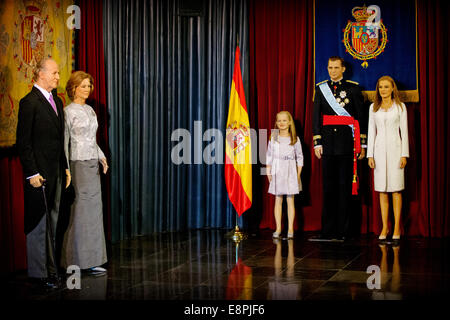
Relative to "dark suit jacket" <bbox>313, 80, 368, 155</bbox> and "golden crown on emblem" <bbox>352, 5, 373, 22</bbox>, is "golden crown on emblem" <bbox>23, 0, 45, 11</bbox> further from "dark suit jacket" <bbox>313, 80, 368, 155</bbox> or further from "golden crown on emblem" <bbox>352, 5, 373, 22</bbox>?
"golden crown on emblem" <bbox>352, 5, 373, 22</bbox>

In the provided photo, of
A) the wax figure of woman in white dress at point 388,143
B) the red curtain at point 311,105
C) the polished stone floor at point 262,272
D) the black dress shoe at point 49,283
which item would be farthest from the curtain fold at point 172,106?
the black dress shoe at point 49,283

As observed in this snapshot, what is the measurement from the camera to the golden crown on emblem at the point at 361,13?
20.8ft

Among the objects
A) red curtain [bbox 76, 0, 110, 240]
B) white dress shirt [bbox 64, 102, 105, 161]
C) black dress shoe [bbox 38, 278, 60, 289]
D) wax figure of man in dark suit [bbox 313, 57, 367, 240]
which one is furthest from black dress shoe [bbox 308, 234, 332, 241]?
black dress shoe [bbox 38, 278, 60, 289]

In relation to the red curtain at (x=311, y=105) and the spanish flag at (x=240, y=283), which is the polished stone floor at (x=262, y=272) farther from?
the red curtain at (x=311, y=105)

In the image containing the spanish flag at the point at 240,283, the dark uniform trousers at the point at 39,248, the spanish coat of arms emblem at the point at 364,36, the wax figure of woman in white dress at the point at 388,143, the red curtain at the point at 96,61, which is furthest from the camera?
the spanish coat of arms emblem at the point at 364,36

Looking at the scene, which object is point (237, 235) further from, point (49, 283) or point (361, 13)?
point (361, 13)

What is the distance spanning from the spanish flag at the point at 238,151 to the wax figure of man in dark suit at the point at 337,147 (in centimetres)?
73

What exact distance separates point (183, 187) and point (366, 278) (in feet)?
10.0

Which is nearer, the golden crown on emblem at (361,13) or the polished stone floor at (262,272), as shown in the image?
the polished stone floor at (262,272)

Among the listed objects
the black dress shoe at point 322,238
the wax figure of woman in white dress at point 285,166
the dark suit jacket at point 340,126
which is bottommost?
the black dress shoe at point 322,238

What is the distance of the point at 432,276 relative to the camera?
4.41 metres
